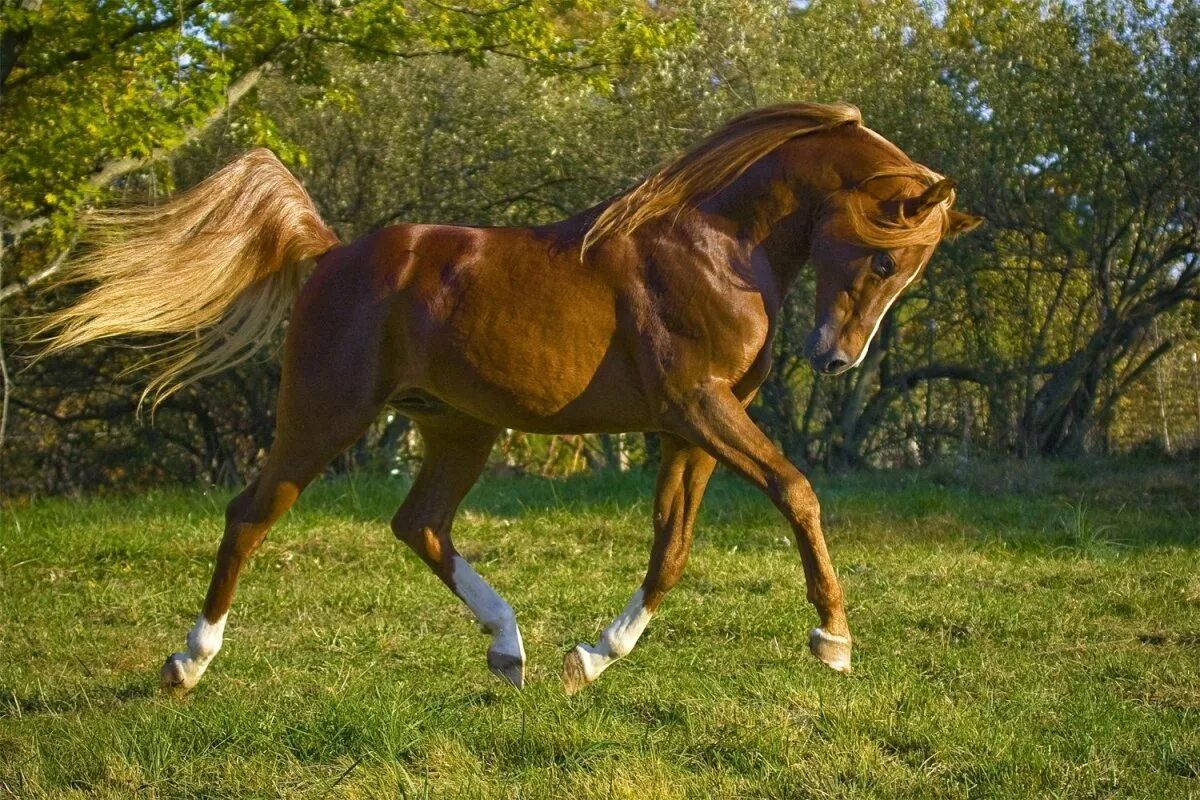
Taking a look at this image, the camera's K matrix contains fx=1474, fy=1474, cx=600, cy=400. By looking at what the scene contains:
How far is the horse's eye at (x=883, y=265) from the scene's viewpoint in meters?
5.07

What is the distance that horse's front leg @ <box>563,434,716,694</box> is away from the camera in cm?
513

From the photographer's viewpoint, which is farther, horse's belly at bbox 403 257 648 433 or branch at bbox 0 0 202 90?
branch at bbox 0 0 202 90

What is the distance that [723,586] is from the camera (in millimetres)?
7457

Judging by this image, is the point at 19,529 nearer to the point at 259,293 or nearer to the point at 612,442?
the point at 259,293

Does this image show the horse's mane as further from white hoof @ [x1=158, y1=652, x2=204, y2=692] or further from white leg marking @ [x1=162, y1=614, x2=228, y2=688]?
white hoof @ [x1=158, y1=652, x2=204, y2=692]

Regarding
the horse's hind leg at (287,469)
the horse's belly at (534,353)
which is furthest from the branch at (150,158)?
the horse's belly at (534,353)

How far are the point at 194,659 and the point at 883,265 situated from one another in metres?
2.82

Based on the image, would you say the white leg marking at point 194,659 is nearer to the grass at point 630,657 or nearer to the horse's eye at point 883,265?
the grass at point 630,657

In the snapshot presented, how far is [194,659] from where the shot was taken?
5312mm

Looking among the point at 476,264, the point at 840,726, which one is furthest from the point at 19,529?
the point at 840,726

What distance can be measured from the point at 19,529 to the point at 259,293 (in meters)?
4.23

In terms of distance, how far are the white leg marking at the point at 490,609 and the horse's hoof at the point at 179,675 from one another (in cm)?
101

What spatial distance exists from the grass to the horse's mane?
1627 millimetres

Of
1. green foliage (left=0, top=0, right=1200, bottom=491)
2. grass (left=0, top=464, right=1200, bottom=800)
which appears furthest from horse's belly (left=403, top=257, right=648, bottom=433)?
green foliage (left=0, top=0, right=1200, bottom=491)
